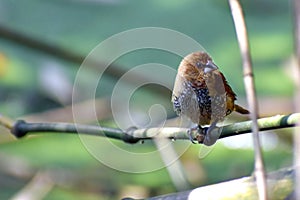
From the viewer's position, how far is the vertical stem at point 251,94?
589 mm

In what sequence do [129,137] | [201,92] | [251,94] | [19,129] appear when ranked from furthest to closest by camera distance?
[19,129]
[129,137]
[201,92]
[251,94]

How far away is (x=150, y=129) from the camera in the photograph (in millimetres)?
815

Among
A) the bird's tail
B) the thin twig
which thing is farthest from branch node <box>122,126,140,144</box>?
the bird's tail

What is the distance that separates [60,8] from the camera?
263cm

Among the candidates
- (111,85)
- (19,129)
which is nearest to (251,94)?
(19,129)

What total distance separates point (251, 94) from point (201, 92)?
11 centimetres

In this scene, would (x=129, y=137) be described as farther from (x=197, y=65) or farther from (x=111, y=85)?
(x=111, y=85)

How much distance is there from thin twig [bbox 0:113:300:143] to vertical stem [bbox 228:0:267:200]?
0.05 m

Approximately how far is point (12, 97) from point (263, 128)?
5.42ft

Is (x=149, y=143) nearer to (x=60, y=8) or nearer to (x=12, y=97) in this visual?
(x=12, y=97)

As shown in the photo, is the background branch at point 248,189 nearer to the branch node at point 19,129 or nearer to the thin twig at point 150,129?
the thin twig at point 150,129

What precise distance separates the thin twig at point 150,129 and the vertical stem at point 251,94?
0.05 metres

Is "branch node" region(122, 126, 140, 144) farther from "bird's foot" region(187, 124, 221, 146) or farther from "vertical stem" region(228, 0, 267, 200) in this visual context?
"vertical stem" region(228, 0, 267, 200)

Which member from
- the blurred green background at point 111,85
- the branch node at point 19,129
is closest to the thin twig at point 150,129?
the branch node at point 19,129
